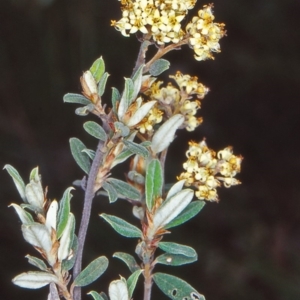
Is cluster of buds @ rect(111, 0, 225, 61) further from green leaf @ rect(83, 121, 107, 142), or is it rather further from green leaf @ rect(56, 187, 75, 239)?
green leaf @ rect(56, 187, 75, 239)

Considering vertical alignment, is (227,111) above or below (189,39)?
above

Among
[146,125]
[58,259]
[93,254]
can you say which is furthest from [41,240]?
[93,254]

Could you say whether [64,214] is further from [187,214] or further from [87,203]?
[187,214]

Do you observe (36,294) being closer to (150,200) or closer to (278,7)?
(150,200)

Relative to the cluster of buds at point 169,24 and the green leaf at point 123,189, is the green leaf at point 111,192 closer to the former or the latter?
the green leaf at point 123,189

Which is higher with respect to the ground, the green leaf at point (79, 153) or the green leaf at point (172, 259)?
the green leaf at point (79, 153)

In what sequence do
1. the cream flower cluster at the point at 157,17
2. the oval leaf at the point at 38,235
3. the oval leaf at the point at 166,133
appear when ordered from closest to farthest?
the oval leaf at the point at 38,235, the cream flower cluster at the point at 157,17, the oval leaf at the point at 166,133

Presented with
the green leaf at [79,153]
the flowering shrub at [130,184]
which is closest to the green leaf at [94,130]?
the flowering shrub at [130,184]
